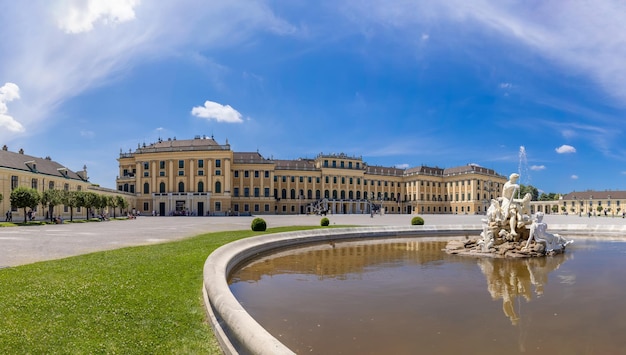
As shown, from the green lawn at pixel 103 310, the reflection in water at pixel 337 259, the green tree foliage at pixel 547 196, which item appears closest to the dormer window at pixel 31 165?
the reflection in water at pixel 337 259

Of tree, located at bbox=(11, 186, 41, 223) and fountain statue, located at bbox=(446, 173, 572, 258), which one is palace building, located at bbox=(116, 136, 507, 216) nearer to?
tree, located at bbox=(11, 186, 41, 223)

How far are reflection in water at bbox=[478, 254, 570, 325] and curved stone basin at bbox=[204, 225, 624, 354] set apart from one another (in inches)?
182

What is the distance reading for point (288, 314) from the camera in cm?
702

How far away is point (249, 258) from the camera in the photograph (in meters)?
13.6

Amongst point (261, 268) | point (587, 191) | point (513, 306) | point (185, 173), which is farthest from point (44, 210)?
point (587, 191)

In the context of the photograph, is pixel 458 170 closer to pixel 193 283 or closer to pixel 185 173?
pixel 185 173

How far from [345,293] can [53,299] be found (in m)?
5.65

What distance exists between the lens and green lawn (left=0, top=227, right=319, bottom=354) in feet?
16.1

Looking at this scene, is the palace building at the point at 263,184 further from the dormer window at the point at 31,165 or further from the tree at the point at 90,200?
the tree at the point at 90,200

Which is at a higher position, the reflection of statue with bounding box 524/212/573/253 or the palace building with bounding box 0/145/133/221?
the palace building with bounding box 0/145/133/221

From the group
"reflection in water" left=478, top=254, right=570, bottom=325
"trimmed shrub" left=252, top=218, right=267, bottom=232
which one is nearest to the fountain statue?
"reflection in water" left=478, top=254, right=570, bottom=325

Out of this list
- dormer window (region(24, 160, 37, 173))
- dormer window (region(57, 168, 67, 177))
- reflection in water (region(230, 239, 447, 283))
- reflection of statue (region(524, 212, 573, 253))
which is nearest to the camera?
reflection in water (region(230, 239, 447, 283))

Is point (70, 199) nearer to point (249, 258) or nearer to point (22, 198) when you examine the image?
point (22, 198)

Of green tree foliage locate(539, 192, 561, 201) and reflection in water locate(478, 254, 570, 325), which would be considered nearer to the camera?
reflection in water locate(478, 254, 570, 325)
